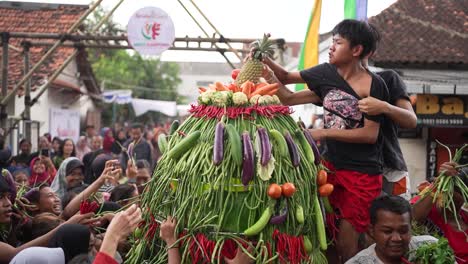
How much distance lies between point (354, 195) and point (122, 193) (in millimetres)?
3004

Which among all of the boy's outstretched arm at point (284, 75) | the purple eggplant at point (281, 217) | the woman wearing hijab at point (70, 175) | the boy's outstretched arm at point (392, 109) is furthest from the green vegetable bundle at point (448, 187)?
the woman wearing hijab at point (70, 175)

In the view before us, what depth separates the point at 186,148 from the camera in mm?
3492

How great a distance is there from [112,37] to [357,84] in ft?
28.7

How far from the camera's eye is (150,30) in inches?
446

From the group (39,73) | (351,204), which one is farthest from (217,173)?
(39,73)

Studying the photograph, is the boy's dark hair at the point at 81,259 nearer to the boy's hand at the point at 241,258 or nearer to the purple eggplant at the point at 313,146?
the boy's hand at the point at 241,258

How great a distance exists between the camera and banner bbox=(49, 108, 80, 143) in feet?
58.8

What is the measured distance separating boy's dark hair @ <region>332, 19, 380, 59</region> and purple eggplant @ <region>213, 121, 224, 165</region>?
1.09 m

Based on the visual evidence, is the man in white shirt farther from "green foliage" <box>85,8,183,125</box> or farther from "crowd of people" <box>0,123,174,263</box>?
"green foliage" <box>85,8,183,125</box>

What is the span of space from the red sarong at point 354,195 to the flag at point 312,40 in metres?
6.03

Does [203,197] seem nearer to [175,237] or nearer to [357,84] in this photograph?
[175,237]

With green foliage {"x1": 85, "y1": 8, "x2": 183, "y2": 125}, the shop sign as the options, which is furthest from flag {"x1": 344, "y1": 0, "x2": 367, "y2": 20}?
green foliage {"x1": 85, "y1": 8, "x2": 183, "y2": 125}

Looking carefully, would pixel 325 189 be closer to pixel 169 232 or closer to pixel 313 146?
pixel 313 146

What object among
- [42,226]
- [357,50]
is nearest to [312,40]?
[42,226]
